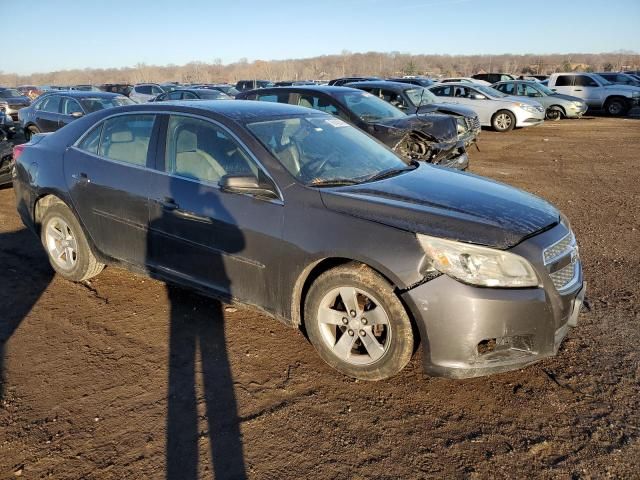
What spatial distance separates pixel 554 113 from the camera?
69.4 feet

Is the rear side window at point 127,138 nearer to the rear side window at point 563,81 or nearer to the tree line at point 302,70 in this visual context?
the rear side window at point 563,81

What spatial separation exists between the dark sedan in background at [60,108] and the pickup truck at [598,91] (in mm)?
19387

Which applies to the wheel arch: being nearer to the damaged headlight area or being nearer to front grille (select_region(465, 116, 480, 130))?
the damaged headlight area

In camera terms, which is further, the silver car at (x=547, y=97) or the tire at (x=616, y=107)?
the tire at (x=616, y=107)

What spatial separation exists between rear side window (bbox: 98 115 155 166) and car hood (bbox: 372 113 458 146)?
4.49 meters

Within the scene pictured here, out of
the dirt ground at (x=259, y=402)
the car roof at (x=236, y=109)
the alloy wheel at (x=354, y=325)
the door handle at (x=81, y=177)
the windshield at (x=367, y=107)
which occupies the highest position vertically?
the windshield at (x=367, y=107)

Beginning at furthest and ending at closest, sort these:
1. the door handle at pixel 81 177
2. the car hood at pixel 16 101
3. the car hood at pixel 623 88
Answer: the car hood at pixel 16 101, the car hood at pixel 623 88, the door handle at pixel 81 177

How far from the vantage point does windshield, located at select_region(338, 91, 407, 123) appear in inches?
343

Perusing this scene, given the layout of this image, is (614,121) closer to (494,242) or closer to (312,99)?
(312,99)

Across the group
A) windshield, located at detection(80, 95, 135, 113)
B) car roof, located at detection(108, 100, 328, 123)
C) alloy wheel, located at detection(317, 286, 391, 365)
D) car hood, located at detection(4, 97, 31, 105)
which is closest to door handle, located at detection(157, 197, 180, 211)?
car roof, located at detection(108, 100, 328, 123)

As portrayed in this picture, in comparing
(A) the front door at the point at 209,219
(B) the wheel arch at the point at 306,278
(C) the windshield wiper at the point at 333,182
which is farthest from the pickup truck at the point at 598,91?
(B) the wheel arch at the point at 306,278

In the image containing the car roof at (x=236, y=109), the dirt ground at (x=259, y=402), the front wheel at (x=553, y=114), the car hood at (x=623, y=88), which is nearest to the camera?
the dirt ground at (x=259, y=402)

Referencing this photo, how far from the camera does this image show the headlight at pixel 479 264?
9.04 feet

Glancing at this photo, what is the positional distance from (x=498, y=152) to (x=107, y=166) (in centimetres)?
1114
